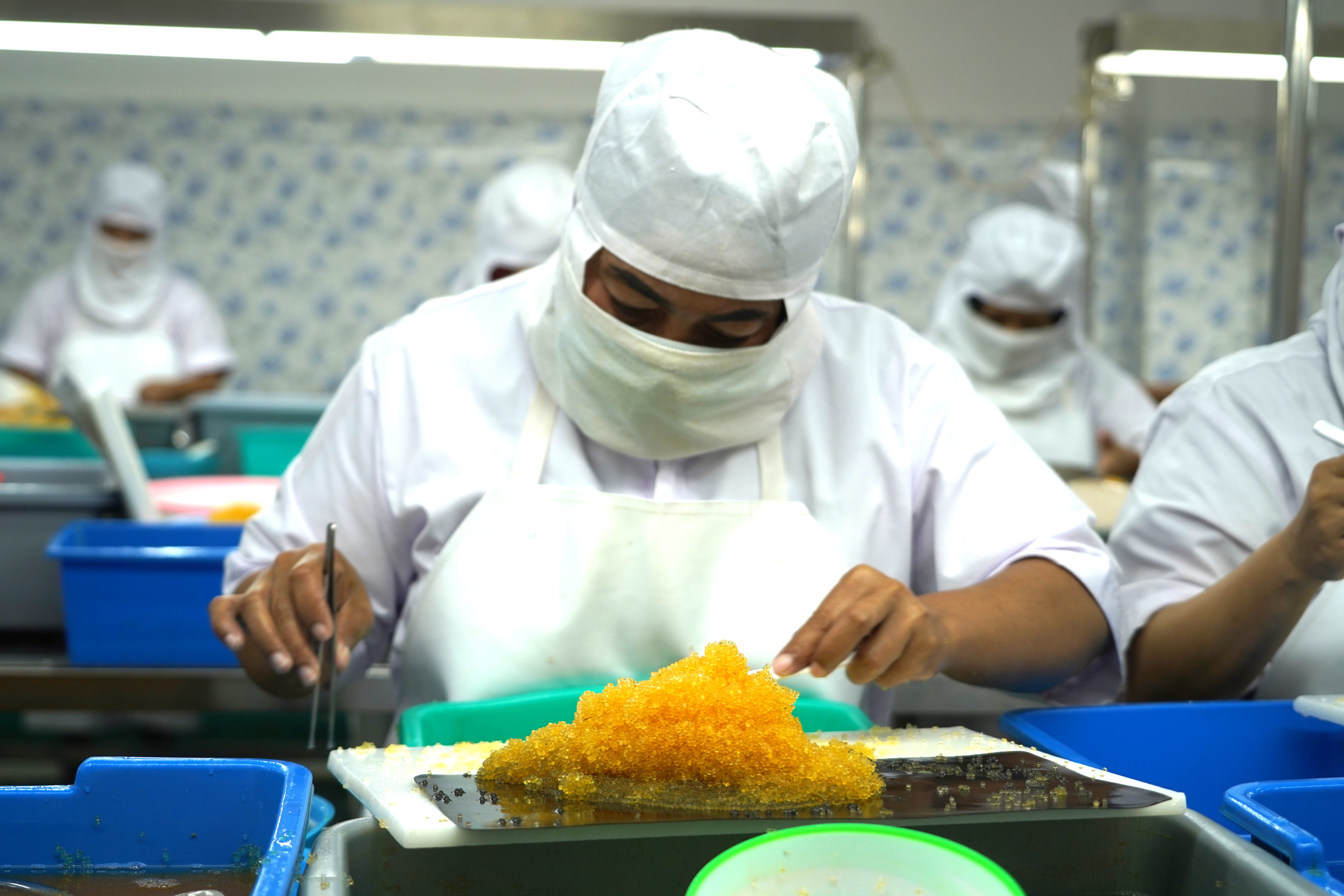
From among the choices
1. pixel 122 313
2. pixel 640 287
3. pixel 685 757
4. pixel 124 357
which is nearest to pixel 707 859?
pixel 685 757

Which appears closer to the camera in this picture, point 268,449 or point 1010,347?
point 268,449

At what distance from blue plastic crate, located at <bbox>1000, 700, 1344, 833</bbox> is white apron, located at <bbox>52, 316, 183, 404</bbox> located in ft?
13.9

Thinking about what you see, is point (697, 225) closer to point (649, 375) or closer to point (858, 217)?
point (649, 375)

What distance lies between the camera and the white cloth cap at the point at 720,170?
1067 millimetres

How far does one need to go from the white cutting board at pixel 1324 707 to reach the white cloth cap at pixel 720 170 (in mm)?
580

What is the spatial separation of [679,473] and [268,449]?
1.69 meters

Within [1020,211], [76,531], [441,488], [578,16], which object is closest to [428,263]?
[1020,211]

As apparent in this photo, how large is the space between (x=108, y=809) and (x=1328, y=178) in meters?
2.03

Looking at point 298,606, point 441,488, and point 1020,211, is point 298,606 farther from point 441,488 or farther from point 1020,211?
point 1020,211

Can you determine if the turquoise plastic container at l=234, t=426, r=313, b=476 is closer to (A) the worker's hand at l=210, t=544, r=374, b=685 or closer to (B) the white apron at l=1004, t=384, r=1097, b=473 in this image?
(A) the worker's hand at l=210, t=544, r=374, b=685

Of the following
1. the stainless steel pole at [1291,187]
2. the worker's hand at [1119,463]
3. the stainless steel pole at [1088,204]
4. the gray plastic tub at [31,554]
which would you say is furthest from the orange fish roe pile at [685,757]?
the stainless steel pole at [1088,204]

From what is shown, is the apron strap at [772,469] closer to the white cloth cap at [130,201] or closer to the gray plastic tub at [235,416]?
the gray plastic tub at [235,416]

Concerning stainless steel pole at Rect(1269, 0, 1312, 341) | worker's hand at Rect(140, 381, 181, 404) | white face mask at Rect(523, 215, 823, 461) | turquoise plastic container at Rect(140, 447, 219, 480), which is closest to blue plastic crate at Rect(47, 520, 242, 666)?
white face mask at Rect(523, 215, 823, 461)

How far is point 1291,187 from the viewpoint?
6.23ft
